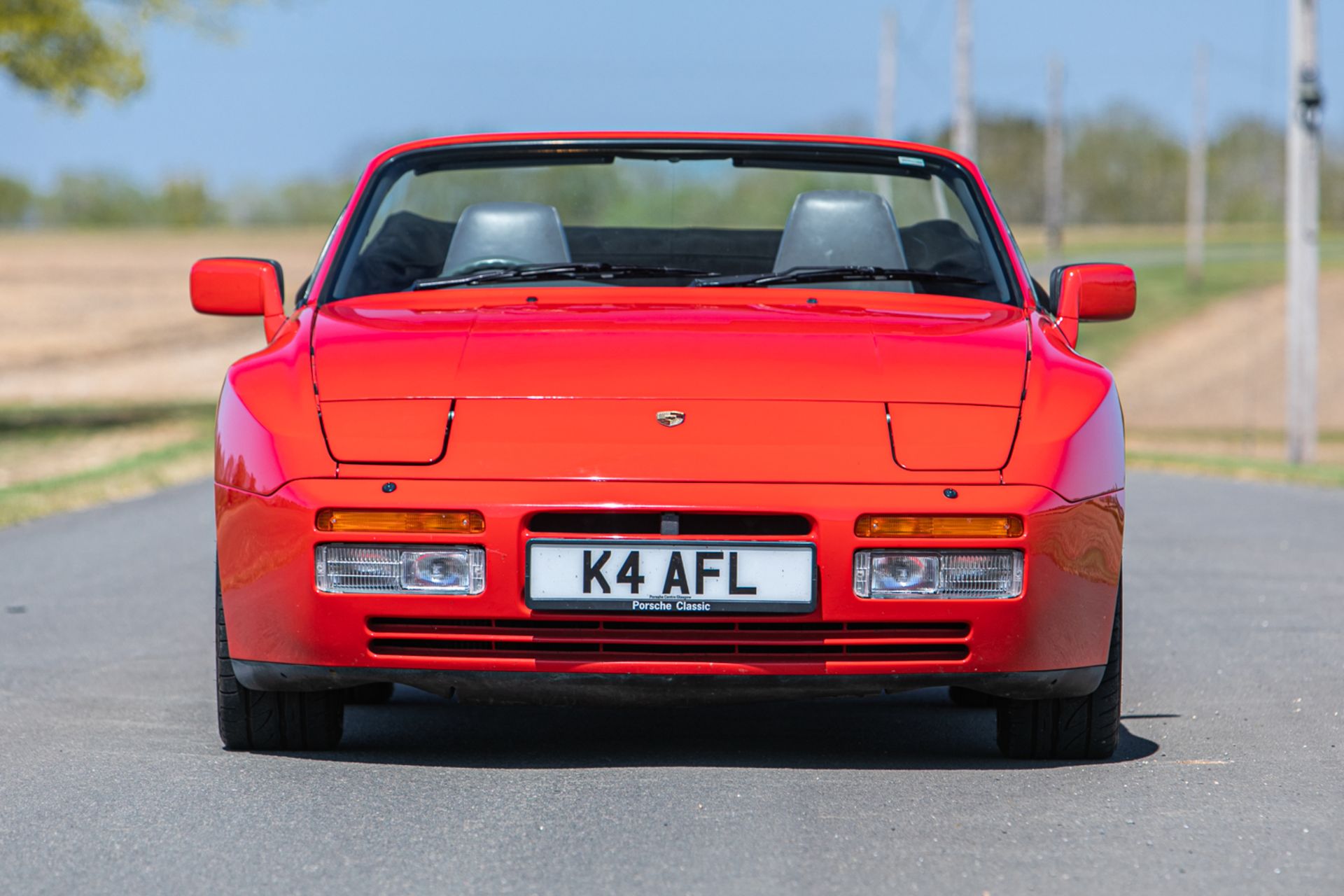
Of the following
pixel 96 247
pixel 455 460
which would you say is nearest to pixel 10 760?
pixel 455 460

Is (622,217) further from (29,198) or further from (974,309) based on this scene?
(29,198)

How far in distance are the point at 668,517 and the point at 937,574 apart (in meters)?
0.56

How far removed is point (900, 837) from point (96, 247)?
77.6 m

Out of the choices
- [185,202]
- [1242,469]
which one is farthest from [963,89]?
[185,202]

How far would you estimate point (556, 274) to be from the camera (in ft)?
15.9

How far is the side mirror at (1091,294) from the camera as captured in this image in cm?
484

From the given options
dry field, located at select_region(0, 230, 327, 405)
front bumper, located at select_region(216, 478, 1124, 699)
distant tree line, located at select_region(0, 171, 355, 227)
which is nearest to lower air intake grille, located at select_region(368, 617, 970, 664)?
front bumper, located at select_region(216, 478, 1124, 699)

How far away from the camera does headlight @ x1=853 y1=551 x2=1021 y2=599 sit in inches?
148

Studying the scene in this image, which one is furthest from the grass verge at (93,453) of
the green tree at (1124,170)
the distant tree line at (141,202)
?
the distant tree line at (141,202)

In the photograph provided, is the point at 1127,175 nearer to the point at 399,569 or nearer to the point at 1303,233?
the point at 1303,233

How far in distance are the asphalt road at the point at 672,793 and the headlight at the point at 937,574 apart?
429 millimetres

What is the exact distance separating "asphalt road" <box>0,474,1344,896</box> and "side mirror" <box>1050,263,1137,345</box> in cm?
106

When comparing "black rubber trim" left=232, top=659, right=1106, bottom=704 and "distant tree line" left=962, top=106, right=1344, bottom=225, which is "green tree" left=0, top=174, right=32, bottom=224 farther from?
"black rubber trim" left=232, top=659, right=1106, bottom=704

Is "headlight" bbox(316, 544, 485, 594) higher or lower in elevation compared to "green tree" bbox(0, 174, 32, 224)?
higher
